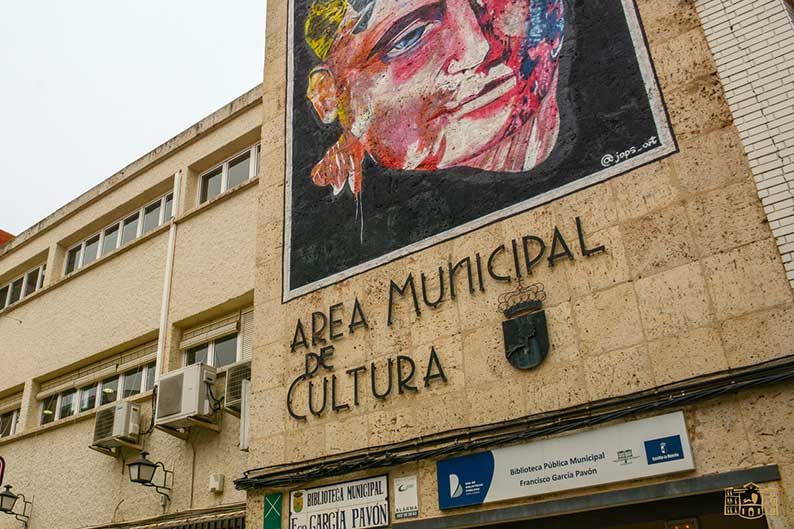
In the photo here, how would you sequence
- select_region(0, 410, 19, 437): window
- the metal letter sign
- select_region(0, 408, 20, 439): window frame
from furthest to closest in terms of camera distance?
select_region(0, 410, 19, 437): window → select_region(0, 408, 20, 439): window frame → the metal letter sign

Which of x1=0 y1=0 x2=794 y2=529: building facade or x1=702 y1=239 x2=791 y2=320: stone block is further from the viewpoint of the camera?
x1=0 y1=0 x2=794 y2=529: building facade

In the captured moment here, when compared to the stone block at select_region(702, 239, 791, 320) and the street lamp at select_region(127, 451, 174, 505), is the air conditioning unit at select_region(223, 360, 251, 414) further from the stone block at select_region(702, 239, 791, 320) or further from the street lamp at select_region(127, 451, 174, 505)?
the stone block at select_region(702, 239, 791, 320)

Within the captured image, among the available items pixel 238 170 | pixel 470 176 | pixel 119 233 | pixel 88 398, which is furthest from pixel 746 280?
pixel 119 233

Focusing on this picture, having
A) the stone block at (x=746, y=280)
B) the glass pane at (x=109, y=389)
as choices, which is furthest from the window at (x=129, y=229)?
the stone block at (x=746, y=280)

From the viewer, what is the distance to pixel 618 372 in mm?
6246

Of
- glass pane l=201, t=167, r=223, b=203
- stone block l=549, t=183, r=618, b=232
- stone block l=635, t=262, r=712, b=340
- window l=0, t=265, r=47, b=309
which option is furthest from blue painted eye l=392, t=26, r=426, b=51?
window l=0, t=265, r=47, b=309

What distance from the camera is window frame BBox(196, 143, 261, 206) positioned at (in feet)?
39.1

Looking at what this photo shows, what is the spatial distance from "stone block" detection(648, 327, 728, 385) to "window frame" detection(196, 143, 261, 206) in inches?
286

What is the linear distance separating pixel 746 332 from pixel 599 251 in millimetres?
1454

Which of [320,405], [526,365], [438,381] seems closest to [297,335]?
[320,405]

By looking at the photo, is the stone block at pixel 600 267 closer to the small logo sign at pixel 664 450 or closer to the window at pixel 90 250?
the small logo sign at pixel 664 450

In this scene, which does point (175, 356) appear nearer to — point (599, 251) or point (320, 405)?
point (320, 405)

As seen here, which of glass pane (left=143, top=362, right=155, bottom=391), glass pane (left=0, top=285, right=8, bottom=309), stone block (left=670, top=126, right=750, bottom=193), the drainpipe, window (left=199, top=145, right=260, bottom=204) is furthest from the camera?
glass pane (left=0, top=285, right=8, bottom=309)

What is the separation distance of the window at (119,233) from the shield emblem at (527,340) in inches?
324
